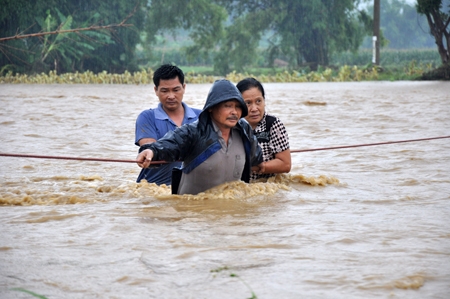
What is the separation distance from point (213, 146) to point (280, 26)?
130 feet

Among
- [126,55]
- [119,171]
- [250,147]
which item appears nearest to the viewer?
[250,147]

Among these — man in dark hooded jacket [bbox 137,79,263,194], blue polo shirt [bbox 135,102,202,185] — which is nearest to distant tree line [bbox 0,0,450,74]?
blue polo shirt [bbox 135,102,202,185]

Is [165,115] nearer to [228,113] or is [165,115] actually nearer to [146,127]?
[146,127]

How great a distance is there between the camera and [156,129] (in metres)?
6.18

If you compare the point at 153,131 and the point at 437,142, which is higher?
the point at 153,131

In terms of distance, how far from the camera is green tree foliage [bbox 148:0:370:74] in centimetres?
4175

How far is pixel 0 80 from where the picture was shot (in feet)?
107

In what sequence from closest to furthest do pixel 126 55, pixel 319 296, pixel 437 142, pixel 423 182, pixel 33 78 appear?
pixel 319 296, pixel 423 182, pixel 437 142, pixel 33 78, pixel 126 55

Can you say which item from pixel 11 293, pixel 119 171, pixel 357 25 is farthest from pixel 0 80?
pixel 11 293

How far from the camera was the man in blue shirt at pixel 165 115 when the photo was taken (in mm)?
6172

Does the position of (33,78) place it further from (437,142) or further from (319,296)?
(319,296)

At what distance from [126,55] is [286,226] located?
37028 millimetres

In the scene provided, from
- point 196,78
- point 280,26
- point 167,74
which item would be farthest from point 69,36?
point 167,74

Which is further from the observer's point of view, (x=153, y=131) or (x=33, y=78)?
(x=33, y=78)
